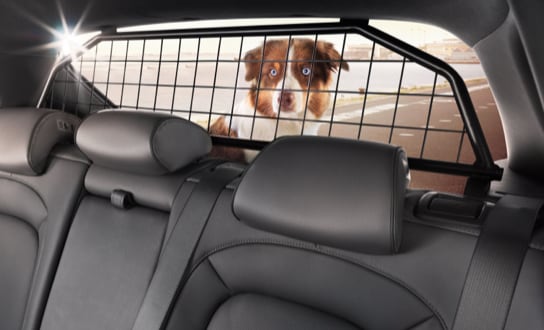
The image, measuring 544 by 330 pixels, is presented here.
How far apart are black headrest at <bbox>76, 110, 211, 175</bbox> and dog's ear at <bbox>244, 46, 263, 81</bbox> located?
1.23 feet

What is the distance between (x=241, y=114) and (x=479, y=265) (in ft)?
3.01

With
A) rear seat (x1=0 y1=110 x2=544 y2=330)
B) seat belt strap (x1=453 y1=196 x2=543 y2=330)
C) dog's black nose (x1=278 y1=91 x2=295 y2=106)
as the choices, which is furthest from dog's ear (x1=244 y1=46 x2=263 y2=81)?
seat belt strap (x1=453 y1=196 x2=543 y2=330)

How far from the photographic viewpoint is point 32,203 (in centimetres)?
108

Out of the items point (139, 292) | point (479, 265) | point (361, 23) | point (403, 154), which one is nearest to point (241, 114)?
point (361, 23)

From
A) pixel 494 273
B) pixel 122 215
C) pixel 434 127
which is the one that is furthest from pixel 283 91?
pixel 494 273

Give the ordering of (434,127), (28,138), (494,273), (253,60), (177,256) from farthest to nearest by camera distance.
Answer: (253,60) → (28,138) → (434,127) → (177,256) → (494,273)

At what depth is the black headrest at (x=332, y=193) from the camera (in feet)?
1.82

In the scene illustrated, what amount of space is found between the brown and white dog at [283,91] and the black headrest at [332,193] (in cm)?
49

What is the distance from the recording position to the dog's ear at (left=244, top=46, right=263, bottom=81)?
1.23m

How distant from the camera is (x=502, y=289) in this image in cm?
51

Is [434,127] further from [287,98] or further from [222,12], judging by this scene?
[222,12]

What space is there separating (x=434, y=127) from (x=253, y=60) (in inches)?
22.8

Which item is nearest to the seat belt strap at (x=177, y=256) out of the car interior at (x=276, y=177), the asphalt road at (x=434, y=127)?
the car interior at (x=276, y=177)

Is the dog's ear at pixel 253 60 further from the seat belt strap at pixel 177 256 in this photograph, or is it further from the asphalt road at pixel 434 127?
the seat belt strap at pixel 177 256
